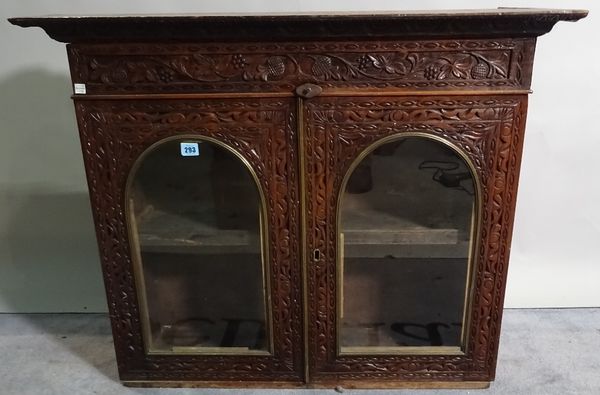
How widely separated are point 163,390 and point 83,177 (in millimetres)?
773

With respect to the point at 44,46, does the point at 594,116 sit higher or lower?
lower

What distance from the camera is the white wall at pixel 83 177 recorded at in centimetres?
157

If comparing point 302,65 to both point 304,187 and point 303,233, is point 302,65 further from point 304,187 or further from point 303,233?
point 303,233

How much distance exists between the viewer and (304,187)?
4.12 feet

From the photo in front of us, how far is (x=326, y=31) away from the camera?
3.67ft

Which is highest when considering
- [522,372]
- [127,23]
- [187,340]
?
[127,23]

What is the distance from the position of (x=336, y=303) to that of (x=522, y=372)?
0.62 m

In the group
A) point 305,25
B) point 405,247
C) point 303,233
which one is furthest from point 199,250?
point 305,25

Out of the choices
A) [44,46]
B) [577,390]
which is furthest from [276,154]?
[577,390]

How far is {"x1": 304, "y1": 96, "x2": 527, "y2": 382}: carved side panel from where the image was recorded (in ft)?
3.89

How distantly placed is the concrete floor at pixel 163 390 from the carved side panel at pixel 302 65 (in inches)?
33.6

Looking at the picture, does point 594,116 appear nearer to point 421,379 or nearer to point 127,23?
point 421,379

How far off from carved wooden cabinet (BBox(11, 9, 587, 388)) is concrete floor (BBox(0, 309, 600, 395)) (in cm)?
12

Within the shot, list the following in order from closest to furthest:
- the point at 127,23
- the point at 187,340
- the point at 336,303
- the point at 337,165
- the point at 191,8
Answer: the point at 127,23 → the point at 337,165 → the point at 336,303 → the point at 187,340 → the point at 191,8
